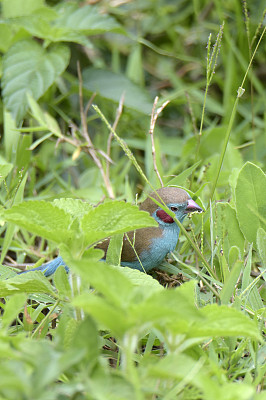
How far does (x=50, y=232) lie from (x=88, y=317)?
27 cm

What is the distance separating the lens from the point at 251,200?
243cm

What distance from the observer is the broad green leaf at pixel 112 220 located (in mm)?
1680

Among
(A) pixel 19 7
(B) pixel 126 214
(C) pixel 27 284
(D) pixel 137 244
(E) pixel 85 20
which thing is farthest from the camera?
(A) pixel 19 7

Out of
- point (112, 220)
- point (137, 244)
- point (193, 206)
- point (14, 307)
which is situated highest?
point (112, 220)

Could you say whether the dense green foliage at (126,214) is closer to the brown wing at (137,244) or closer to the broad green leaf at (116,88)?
the broad green leaf at (116,88)

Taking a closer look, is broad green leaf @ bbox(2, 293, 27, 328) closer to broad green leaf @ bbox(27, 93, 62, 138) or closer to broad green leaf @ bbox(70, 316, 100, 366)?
broad green leaf @ bbox(70, 316, 100, 366)

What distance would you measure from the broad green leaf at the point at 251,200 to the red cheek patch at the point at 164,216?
384mm

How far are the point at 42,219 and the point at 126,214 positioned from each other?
234mm

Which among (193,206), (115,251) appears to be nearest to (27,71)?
(193,206)

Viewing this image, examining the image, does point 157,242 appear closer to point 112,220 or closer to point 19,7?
point 112,220

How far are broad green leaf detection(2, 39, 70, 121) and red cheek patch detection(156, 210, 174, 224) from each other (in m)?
1.05

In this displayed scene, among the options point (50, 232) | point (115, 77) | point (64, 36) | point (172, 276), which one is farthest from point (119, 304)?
point (115, 77)

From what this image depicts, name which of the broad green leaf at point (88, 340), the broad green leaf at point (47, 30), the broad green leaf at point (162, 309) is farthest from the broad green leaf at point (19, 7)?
the broad green leaf at point (162, 309)

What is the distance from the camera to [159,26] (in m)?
4.91
